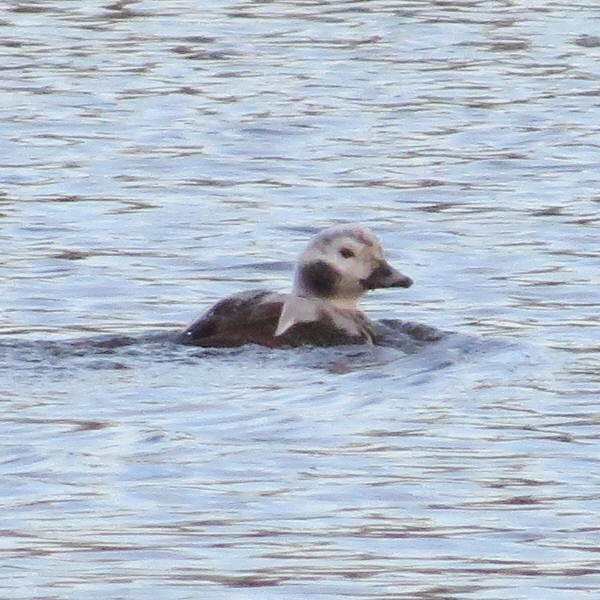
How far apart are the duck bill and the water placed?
18.5 inches

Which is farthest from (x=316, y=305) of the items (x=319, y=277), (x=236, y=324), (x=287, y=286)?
(x=287, y=286)

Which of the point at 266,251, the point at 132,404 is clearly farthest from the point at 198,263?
the point at 132,404

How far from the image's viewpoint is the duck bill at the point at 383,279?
468 inches

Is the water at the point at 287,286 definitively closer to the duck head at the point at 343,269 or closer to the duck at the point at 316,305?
the duck at the point at 316,305

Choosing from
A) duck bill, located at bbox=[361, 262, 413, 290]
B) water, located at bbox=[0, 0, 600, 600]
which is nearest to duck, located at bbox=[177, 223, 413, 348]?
duck bill, located at bbox=[361, 262, 413, 290]

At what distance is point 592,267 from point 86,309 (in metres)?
2.89

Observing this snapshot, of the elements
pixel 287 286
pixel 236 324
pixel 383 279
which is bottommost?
pixel 287 286

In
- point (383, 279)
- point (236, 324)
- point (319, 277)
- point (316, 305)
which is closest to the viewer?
point (236, 324)

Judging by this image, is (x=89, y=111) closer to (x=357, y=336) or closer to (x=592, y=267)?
(x=592, y=267)

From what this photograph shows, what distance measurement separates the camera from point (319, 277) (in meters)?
11.8

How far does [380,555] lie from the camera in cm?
788

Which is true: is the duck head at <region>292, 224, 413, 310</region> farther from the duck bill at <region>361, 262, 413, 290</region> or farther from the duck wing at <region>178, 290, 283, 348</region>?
the duck wing at <region>178, 290, 283, 348</region>

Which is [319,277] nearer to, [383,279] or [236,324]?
[383,279]

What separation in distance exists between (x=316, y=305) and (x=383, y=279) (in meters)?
0.61
